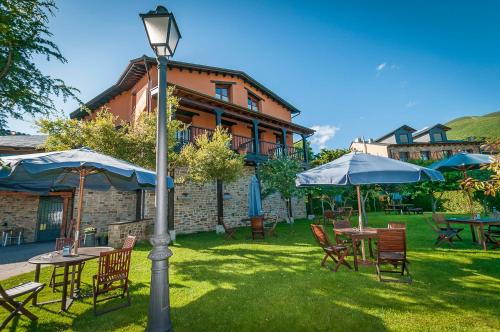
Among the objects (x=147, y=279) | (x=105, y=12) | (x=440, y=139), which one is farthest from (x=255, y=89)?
(x=440, y=139)

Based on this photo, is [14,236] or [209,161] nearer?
[209,161]

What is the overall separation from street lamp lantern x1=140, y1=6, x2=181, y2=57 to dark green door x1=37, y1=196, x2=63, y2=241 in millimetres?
14005

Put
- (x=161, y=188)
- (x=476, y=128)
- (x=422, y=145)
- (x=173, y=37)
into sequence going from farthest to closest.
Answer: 1. (x=476, y=128)
2. (x=422, y=145)
3. (x=173, y=37)
4. (x=161, y=188)

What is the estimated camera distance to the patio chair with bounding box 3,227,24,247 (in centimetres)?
1088

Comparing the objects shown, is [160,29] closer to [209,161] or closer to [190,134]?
[209,161]

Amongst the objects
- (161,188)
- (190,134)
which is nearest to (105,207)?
(190,134)

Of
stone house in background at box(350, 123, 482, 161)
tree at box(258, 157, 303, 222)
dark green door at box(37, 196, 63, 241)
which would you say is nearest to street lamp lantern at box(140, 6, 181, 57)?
tree at box(258, 157, 303, 222)

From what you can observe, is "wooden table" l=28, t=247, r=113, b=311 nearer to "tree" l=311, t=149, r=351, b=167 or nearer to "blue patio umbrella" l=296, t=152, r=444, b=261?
"blue patio umbrella" l=296, t=152, r=444, b=261

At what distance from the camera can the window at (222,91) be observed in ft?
53.3

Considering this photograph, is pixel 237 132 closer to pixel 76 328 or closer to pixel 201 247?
pixel 201 247

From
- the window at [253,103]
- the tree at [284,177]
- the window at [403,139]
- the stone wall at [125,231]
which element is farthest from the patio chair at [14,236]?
the window at [403,139]

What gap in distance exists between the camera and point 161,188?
2.65 m

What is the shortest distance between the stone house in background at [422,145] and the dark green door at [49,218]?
31.6 meters

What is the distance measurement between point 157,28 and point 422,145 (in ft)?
115
